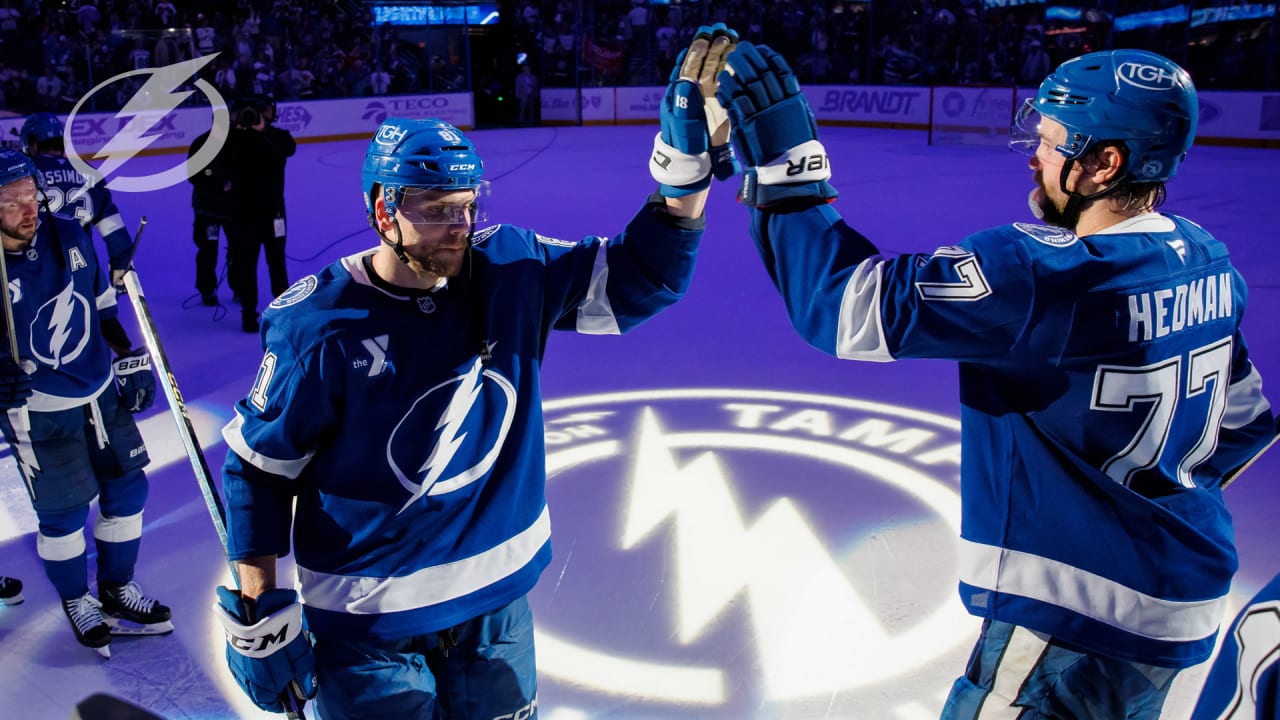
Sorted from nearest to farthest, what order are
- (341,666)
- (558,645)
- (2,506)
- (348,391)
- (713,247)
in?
(348,391), (341,666), (558,645), (2,506), (713,247)

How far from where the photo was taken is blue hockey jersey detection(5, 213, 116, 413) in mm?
3270

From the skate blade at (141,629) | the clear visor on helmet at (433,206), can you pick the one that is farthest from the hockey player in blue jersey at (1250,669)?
the skate blade at (141,629)

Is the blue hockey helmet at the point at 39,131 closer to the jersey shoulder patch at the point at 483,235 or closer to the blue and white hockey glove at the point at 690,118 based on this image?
the jersey shoulder patch at the point at 483,235

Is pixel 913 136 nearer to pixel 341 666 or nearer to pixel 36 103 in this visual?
pixel 36 103

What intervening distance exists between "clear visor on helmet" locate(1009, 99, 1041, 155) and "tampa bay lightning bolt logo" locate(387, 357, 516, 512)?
112cm

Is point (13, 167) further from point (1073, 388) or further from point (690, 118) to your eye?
point (1073, 388)

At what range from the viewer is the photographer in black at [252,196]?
6.99 metres

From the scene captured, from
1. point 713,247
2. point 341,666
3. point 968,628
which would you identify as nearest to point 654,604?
point 968,628

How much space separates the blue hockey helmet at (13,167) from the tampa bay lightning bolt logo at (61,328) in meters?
0.38

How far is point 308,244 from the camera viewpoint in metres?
9.50

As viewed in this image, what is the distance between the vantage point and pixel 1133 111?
71.9 inches

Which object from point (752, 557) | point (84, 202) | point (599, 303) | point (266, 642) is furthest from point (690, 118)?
point (84, 202)

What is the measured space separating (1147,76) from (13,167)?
3115 mm

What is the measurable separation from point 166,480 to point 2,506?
2.13ft
